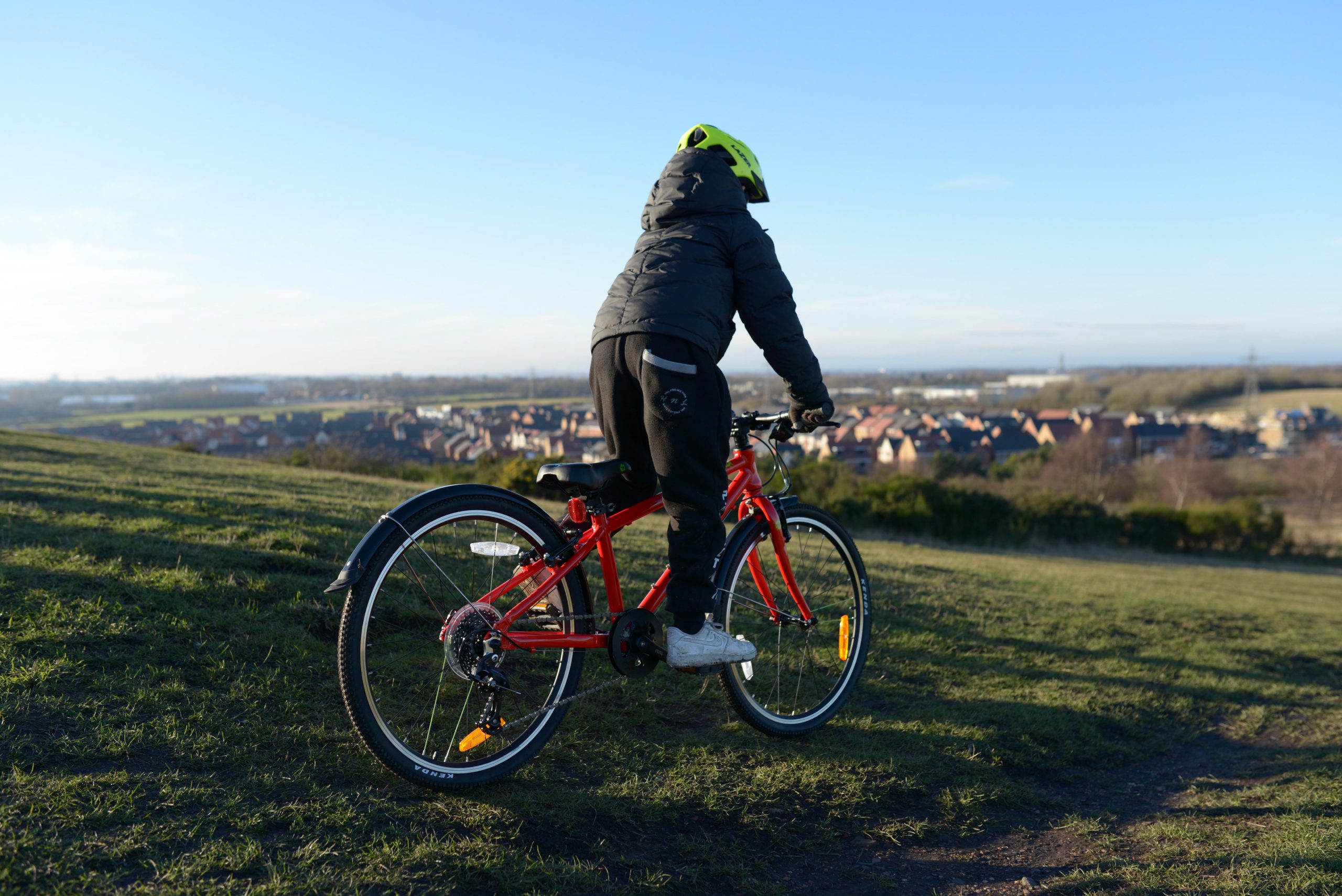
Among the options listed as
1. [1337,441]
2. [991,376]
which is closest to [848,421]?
[1337,441]

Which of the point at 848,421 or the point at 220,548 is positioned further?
the point at 848,421

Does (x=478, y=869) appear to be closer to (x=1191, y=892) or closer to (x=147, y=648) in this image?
(x=147, y=648)

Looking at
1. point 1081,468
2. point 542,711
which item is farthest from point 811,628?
point 1081,468

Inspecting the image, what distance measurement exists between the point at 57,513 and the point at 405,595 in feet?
9.75

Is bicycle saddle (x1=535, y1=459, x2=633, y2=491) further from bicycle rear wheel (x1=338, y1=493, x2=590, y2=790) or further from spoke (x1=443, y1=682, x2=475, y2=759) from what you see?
spoke (x1=443, y1=682, x2=475, y2=759)

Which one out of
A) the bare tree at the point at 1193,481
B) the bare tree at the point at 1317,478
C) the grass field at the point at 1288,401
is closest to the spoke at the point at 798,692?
the bare tree at the point at 1193,481

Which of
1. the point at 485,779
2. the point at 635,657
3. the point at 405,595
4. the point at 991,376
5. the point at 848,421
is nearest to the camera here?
the point at 485,779

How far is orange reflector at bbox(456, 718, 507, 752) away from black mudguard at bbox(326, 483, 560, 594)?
0.70m

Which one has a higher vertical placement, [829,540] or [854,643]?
[829,540]

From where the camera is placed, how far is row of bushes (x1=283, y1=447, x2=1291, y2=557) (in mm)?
20688

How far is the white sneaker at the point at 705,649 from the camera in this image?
3299mm

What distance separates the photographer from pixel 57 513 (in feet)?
17.7

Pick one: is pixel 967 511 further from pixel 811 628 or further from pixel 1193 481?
pixel 1193 481

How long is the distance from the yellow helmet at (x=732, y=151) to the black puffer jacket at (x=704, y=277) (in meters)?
0.06
